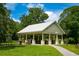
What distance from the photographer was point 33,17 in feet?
64.9

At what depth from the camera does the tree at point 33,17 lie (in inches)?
772

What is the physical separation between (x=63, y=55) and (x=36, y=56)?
148 cm

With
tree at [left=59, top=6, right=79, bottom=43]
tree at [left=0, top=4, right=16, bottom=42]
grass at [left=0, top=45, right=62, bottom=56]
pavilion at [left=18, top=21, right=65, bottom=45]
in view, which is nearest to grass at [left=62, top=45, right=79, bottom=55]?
tree at [left=59, top=6, right=79, bottom=43]

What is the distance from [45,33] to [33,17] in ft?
7.48

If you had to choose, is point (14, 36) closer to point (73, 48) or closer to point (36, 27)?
point (36, 27)

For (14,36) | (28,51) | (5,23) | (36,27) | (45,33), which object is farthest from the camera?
(45,33)

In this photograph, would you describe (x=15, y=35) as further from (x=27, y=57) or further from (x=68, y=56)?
(x=68, y=56)

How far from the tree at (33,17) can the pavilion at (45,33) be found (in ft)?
1.48

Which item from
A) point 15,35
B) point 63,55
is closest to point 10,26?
point 15,35

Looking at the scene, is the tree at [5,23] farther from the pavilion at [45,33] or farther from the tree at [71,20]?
the tree at [71,20]

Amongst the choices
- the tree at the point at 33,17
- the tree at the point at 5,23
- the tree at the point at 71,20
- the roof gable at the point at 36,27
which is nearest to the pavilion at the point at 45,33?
the roof gable at the point at 36,27

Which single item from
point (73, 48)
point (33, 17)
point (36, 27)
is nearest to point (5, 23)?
point (33, 17)

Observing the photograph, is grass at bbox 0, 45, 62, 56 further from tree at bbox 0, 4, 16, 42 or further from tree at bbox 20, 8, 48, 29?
tree at bbox 20, 8, 48, 29

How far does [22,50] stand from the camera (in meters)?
18.0
